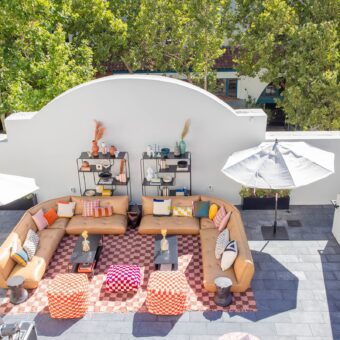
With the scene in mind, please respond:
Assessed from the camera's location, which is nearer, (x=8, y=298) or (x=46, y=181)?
(x=8, y=298)

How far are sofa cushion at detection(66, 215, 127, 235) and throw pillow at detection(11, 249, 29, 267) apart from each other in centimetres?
205

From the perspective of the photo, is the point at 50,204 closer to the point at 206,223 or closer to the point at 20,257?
the point at 20,257

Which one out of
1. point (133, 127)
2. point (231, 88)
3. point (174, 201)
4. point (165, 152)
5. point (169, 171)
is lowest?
point (174, 201)

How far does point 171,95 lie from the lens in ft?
43.0

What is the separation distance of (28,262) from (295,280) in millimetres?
7292

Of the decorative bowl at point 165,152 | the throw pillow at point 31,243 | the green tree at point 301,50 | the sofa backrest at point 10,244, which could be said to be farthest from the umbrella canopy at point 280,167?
the green tree at point 301,50

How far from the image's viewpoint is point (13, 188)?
11398mm

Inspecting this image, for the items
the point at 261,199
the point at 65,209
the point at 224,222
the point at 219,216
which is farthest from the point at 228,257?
the point at 65,209

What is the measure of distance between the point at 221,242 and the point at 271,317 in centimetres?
240

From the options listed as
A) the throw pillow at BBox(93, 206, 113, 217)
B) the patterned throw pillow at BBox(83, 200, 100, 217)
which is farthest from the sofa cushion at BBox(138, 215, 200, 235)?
the patterned throw pillow at BBox(83, 200, 100, 217)

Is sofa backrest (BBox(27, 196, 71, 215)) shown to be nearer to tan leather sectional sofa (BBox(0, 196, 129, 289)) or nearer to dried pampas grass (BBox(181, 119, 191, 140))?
tan leather sectional sofa (BBox(0, 196, 129, 289))

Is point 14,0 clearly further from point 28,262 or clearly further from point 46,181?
point 28,262

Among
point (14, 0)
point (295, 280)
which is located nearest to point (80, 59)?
point (14, 0)

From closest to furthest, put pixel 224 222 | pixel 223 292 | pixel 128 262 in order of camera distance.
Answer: pixel 223 292 → pixel 128 262 → pixel 224 222
